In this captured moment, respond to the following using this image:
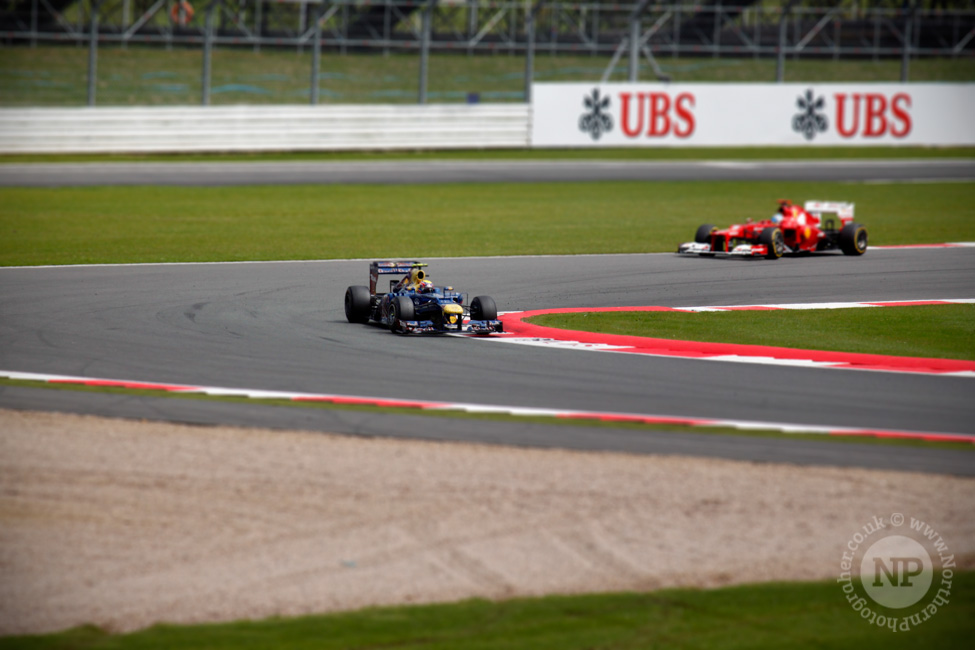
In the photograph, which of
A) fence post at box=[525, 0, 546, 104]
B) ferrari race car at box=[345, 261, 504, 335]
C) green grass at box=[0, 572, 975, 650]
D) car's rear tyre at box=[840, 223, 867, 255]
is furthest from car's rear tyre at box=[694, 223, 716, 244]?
fence post at box=[525, 0, 546, 104]

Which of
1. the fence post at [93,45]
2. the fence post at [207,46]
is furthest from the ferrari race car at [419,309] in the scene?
the fence post at [207,46]

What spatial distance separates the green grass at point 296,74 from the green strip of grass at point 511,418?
28.5m

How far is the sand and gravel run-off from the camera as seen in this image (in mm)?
6562

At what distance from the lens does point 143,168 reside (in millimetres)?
32438

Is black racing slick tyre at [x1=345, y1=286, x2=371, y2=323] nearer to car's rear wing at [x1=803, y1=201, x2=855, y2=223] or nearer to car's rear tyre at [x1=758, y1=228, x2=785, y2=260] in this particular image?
car's rear tyre at [x1=758, y1=228, x2=785, y2=260]

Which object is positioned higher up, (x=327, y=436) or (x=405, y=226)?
(x=405, y=226)

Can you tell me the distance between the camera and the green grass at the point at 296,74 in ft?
128

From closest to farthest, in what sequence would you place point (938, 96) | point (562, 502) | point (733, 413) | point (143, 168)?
point (562, 502)
point (733, 413)
point (143, 168)
point (938, 96)

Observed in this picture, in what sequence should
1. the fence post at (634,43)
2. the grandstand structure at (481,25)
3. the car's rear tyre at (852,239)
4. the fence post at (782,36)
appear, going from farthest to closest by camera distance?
the fence post at (782,36), the fence post at (634,43), the grandstand structure at (481,25), the car's rear tyre at (852,239)

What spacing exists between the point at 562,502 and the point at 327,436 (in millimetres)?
2166

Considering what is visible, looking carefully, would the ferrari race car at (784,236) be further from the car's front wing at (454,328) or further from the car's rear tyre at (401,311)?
the car's rear tyre at (401,311)

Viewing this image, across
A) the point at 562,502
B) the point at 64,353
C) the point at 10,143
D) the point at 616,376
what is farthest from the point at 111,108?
the point at 562,502

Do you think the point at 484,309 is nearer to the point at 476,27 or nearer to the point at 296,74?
the point at 476,27

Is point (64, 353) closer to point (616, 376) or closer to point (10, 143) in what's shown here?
point (616, 376)
